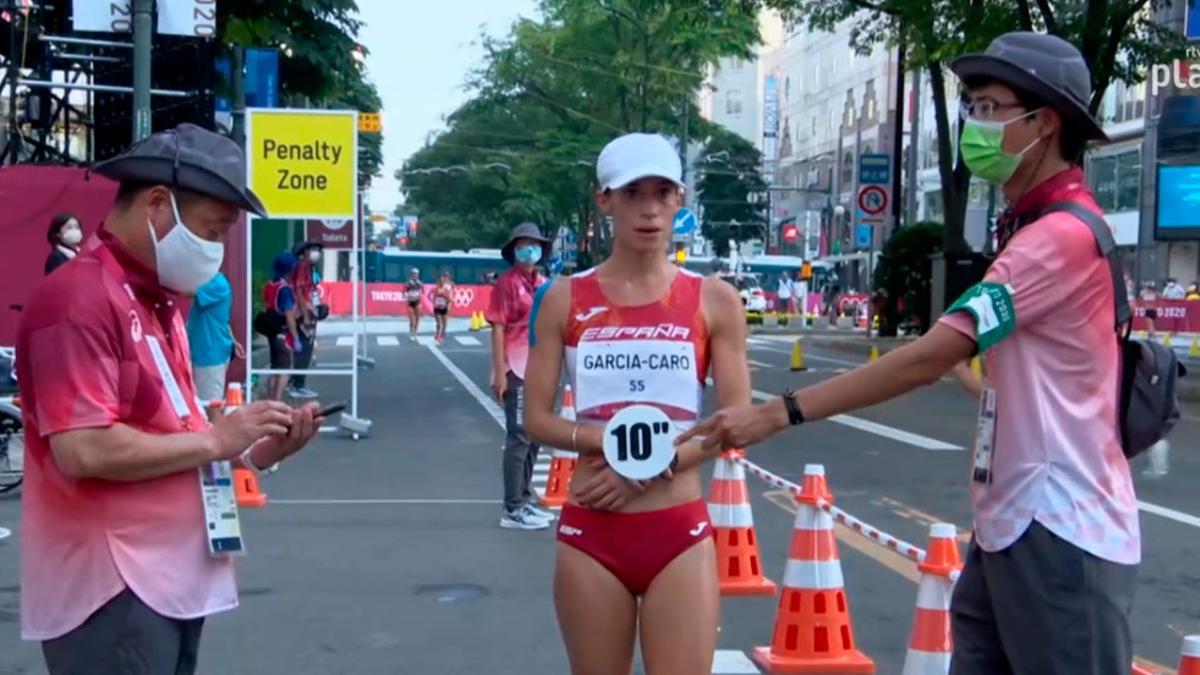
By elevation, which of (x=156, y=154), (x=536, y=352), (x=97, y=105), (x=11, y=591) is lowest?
(x=11, y=591)

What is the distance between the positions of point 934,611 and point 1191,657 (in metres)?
1.86

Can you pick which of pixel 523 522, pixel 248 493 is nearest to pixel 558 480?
pixel 523 522

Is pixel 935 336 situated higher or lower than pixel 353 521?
higher

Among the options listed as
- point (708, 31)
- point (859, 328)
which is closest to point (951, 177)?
point (708, 31)

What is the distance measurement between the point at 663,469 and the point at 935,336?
926 mm

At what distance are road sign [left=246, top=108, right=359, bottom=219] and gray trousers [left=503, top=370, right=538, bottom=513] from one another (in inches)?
229

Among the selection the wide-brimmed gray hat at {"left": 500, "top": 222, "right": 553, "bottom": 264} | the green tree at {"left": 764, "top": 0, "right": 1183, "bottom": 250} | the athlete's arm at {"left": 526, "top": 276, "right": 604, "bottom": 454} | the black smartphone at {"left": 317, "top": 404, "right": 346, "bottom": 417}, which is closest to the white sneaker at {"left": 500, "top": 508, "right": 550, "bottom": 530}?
the wide-brimmed gray hat at {"left": 500, "top": 222, "right": 553, "bottom": 264}

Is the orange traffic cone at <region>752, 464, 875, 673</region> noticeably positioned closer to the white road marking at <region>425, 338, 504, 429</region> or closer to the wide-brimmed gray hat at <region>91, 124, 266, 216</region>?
the wide-brimmed gray hat at <region>91, 124, 266, 216</region>

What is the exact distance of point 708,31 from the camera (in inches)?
1807

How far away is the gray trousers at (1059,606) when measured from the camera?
3570mm

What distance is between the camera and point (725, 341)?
4.53 meters

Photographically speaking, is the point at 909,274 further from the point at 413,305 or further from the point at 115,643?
the point at 115,643

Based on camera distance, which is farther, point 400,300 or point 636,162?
point 400,300

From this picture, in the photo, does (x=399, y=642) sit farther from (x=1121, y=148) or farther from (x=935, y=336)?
(x=1121, y=148)
